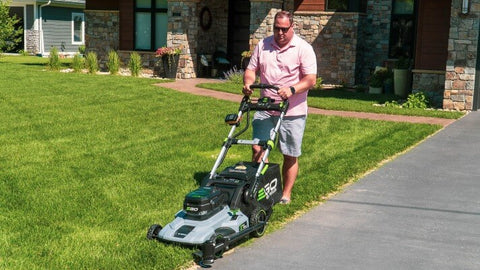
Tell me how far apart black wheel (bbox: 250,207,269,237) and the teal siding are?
32635 mm

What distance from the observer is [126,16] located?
23.8 m

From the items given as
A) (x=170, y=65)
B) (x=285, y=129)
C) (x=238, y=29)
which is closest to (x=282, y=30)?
(x=285, y=129)

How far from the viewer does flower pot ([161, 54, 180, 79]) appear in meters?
21.9

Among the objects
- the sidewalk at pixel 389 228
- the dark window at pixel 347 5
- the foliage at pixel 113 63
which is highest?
the dark window at pixel 347 5

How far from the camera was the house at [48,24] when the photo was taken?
3619 cm

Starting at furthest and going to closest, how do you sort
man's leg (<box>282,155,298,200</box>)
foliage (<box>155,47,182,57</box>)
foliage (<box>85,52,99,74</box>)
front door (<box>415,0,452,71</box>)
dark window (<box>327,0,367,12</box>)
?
foliage (<box>85,52,99,74</box>), foliage (<box>155,47,182,57</box>), dark window (<box>327,0,367,12</box>), front door (<box>415,0,452,71</box>), man's leg (<box>282,155,298,200</box>)

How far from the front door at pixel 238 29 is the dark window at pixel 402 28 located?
5.33 meters

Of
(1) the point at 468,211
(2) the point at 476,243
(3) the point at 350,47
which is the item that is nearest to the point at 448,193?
(1) the point at 468,211

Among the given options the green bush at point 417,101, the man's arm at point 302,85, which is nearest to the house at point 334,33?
the green bush at point 417,101

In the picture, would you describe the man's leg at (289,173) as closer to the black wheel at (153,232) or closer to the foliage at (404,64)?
the black wheel at (153,232)

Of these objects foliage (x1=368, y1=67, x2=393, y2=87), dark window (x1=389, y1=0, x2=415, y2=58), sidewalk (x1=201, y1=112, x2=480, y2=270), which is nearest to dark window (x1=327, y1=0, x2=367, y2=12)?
dark window (x1=389, y1=0, x2=415, y2=58)

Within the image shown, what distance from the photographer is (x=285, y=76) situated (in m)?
6.64

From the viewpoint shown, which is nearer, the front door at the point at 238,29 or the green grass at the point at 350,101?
the green grass at the point at 350,101

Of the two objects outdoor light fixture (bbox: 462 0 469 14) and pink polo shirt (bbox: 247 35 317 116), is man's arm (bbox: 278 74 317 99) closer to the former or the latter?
pink polo shirt (bbox: 247 35 317 116)
